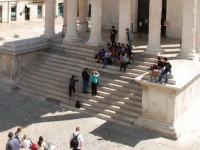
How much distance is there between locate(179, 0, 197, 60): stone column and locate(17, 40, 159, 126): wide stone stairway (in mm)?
2148

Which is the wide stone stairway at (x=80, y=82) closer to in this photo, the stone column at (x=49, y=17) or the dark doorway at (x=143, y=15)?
the stone column at (x=49, y=17)

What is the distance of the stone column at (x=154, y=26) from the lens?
26609 millimetres

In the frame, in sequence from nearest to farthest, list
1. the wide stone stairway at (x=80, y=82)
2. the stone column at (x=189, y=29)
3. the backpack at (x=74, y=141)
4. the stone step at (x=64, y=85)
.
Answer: the backpack at (x=74, y=141), the wide stone stairway at (x=80, y=82), the stone step at (x=64, y=85), the stone column at (x=189, y=29)

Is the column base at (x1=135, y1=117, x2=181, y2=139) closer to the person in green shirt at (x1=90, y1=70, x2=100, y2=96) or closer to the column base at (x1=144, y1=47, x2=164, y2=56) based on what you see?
the person in green shirt at (x1=90, y1=70, x2=100, y2=96)

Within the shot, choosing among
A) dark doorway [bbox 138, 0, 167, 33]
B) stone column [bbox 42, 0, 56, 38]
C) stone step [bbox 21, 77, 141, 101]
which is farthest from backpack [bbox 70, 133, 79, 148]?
dark doorway [bbox 138, 0, 167, 33]

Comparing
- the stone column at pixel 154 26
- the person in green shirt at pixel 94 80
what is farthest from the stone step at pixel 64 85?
the stone column at pixel 154 26

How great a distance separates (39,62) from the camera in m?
31.0

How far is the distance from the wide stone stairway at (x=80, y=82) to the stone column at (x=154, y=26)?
0.83 meters

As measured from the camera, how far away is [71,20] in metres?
31.5

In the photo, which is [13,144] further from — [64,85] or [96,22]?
[96,22]

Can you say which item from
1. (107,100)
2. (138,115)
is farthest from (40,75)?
(138,115)

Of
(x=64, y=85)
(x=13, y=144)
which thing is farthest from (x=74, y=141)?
(x=64, y=85)

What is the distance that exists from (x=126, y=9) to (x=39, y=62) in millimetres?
7671

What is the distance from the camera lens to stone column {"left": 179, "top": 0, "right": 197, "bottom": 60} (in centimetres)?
2591
